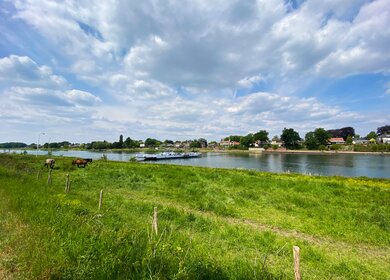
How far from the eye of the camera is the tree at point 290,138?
6496 inches

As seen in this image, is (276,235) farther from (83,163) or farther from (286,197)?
(83,163)

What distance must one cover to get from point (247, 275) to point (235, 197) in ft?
38.4

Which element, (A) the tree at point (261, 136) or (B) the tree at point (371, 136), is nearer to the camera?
(B) the tree at point (371, 136)

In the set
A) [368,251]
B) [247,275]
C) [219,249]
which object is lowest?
[368,251]

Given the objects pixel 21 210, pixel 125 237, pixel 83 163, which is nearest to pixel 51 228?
pixel 125 237

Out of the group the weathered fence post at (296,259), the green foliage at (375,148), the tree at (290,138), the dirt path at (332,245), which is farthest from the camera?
the tree at (290,138)

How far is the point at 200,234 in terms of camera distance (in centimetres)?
1014

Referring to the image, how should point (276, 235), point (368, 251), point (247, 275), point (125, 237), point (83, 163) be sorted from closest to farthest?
point (247, 275)
point (125, 237)
point (368, 251)
point (276, 235)
point (83, 163)

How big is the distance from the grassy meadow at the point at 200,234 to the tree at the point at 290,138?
15488 centimetres

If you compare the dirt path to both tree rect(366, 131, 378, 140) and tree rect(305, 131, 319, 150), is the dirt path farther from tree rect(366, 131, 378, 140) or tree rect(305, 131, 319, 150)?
tree rect(366, 131, 378, 140)

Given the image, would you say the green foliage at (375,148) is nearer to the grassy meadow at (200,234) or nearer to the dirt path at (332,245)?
the grassy meadow at (200,234)

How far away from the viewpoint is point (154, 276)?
13.6 feet

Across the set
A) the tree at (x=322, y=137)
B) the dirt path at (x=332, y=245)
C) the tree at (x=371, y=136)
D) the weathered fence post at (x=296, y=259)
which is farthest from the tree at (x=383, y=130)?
the weathered fence post at (x=296, y=259)

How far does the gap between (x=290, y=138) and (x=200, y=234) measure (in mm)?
169141
